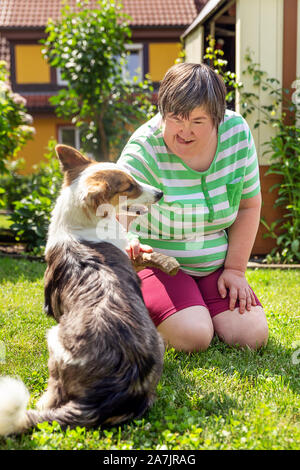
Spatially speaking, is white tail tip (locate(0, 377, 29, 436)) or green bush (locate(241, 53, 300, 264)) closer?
white tail tip (locate(0, 377, 29, 436))

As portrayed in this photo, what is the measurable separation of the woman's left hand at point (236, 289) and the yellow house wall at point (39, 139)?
1395cm

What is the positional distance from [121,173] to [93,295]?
2.26 feet

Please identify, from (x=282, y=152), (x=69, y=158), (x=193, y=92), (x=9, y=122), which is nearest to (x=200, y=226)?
(x=193, y=92)

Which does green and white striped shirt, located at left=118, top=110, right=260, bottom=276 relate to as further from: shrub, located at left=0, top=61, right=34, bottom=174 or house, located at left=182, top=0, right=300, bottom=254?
shrub, located at left=0, top=61, right=34, bottom=174

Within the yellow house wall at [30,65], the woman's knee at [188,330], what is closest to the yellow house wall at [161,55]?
the yellow house wall at [30,65]

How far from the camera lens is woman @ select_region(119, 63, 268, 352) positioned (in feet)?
9.68

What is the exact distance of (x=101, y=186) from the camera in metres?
2.24

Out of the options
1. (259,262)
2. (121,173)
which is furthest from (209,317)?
(259,262)

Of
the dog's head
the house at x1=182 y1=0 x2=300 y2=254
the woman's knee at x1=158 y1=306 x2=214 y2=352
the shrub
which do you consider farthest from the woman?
the shrub

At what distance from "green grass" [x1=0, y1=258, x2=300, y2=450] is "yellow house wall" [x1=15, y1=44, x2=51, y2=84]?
568 inches

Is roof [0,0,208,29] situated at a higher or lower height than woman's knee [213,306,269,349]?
higher

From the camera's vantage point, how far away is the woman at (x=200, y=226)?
295cm

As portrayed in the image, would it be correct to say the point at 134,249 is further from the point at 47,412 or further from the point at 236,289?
the point at 47,412

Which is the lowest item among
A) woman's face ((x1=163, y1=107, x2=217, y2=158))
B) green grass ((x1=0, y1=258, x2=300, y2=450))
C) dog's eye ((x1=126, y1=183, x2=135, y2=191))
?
green grass ((x1=0, y1=258, x2=300, y2=450))
